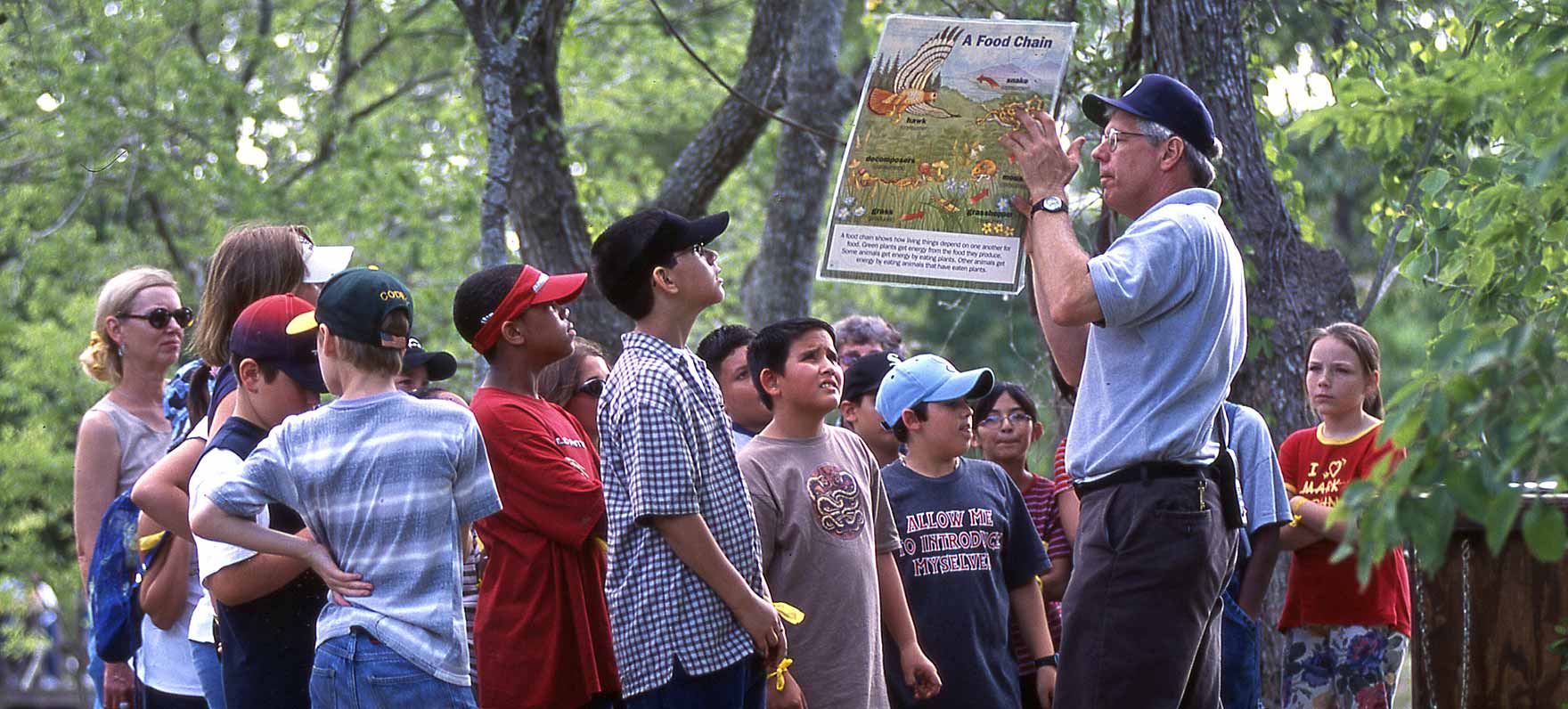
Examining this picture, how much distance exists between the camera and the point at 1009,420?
5715 millimetres

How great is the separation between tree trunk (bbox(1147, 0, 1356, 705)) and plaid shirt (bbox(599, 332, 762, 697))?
2950mm

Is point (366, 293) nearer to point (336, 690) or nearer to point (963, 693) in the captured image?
point (336, 690)

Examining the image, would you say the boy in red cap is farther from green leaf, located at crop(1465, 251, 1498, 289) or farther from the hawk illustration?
green leaf, located at crop(1465, 251, 1498, 289)

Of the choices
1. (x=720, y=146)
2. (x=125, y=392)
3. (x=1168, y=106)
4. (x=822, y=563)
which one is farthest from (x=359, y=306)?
(x=720, y=146)

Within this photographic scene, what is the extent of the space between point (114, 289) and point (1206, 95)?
4.00 metres

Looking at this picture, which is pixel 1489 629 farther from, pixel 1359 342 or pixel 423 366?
pixel 423 366

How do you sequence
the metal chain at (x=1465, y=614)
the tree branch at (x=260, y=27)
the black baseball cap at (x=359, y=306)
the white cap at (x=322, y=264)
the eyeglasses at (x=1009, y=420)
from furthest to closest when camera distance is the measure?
the tree branch at (x=260, y=27) → the eyeglasses at (x=1009, y=420) → the metal chain at (x=1465, y=614) → the white cap at (x=322, y=264) → the black baseball cap at (x=359, y=306)


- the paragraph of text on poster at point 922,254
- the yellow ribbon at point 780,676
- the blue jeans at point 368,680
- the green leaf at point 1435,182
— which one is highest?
the green leaf at point 1435,182

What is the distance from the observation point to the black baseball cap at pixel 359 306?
11.6 ft

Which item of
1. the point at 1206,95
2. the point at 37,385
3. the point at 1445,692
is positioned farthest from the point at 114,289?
the point at 37,385

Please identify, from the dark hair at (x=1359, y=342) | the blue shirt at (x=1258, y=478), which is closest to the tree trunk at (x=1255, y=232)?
the dark hair at (x=1359, y=342)

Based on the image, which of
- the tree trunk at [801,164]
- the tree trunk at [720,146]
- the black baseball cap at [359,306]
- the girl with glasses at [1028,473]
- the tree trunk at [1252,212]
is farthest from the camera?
the tree trunk at [801,164]

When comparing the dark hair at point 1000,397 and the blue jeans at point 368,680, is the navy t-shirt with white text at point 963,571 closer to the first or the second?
the dark hair at point 1000,397

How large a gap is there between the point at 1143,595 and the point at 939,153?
128 centimetres
